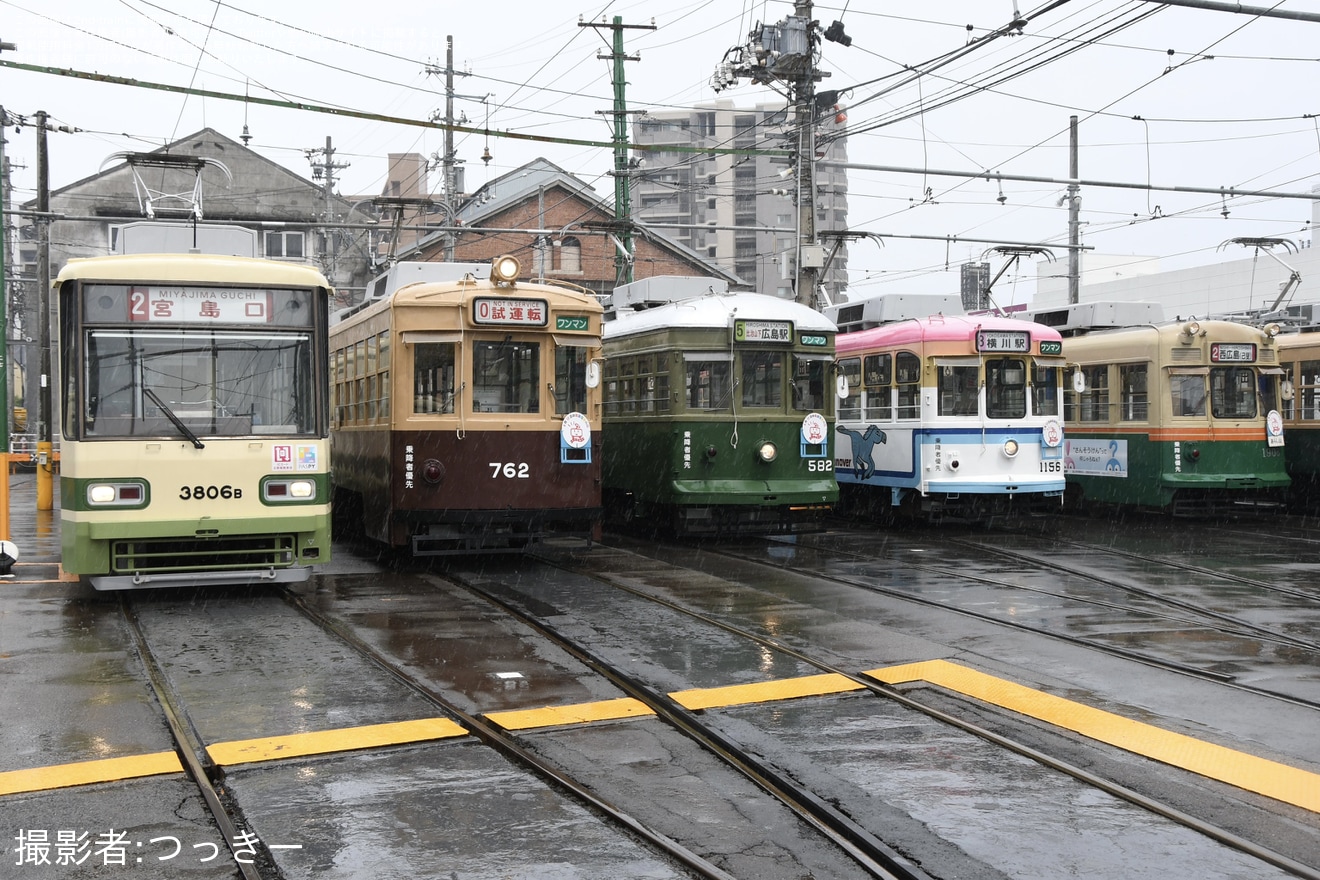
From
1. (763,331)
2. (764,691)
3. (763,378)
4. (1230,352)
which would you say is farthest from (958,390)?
(764,691)

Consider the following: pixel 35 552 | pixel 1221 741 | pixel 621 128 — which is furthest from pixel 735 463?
pixel 621 128

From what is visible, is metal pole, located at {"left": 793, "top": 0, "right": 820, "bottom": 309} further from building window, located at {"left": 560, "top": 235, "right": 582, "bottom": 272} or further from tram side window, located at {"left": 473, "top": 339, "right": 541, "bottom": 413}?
building window, located at {"left": 560, "top": 235, "right": 582, "bottom": 272}

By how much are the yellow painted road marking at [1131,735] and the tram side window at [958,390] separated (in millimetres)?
9557

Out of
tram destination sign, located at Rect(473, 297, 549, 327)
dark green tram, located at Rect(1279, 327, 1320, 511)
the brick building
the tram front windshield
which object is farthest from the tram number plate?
the brick building

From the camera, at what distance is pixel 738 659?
9.18 meters

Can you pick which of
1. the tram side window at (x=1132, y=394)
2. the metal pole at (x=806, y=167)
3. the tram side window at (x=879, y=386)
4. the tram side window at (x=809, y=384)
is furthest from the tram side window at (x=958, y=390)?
the metal pole at (x=806, y=167)

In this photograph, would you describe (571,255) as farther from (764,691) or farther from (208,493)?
(764,691)

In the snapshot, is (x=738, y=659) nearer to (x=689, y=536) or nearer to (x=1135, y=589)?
(x=1135, y=589)

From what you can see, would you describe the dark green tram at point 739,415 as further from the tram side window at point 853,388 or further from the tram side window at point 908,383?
the tram side window at point 853,388

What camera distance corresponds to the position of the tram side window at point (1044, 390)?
727 inches

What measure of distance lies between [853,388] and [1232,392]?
18.6ft

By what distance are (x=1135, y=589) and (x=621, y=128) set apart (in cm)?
1876

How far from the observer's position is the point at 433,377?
44.2ft

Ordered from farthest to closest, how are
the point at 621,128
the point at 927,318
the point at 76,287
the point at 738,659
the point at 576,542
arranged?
the point at 621,128 < the point at 927,318 < the point at 576,542 < the point at 76,287 < the point at 738,659
